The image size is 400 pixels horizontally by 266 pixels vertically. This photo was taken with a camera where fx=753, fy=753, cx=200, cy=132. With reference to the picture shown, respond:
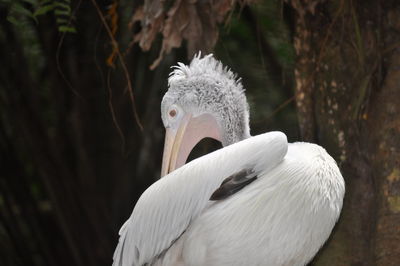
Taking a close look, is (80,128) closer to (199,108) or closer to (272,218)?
(199,108)

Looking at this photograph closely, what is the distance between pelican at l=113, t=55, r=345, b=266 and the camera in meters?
3.06

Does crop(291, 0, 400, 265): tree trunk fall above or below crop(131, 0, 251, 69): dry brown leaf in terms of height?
below

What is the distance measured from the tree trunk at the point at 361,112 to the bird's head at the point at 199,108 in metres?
0.52

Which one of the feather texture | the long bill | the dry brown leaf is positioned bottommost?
the feather texture

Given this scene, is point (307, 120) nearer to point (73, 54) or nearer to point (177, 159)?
point (177, 159)

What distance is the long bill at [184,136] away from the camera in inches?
139

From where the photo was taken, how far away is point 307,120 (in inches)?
156

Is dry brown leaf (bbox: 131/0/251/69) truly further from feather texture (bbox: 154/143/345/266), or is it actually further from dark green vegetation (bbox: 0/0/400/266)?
feather texture (bbox: 154/143/345/266)

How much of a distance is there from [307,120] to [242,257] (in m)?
1.10

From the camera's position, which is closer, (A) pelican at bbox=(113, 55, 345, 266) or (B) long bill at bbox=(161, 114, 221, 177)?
(A) pelican at bbox=(113, 55, 345, 266)

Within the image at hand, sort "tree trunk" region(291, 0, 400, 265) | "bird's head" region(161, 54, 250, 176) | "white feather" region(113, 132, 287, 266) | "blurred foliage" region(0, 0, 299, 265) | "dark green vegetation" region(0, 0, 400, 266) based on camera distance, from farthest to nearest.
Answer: "blurred foliage" region(0, 0, 299, 265), "dark green vegetation" region(0, 0, 400, 266), "tree trunk" region(291, 0, 400, 265), "bird's head" region(161, 54, 250, 176), "white feather" region(113, 132, 287, 266)

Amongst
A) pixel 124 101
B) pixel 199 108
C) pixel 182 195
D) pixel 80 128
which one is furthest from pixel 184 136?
pixel 80 128

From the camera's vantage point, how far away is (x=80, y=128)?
648 centimetres

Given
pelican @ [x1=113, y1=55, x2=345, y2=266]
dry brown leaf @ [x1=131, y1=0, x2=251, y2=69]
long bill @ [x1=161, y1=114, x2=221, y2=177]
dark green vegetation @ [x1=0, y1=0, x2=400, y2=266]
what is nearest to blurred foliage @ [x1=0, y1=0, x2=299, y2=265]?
dark green vegetation @ [x1=0, y1=0, x2=400, y2=266]
